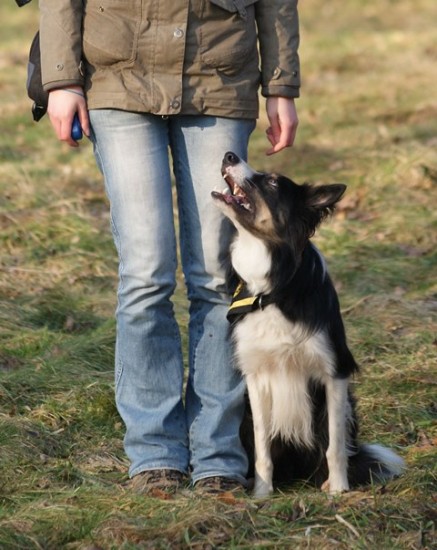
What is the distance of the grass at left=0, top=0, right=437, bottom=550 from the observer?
3.60 m

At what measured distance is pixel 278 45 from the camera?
4.03 m

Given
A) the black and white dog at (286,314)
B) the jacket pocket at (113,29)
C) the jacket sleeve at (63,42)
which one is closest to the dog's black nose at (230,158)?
the black and white dog at (286,314)

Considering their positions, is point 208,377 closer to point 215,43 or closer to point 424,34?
point 215,43

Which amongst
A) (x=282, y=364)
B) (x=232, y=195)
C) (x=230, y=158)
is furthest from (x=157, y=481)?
(x=230, y=158)

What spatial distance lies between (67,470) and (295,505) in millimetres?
1028

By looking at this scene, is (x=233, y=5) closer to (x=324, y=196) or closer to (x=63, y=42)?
(x=63, y=42)

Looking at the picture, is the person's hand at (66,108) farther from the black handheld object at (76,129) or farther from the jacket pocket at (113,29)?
the jacket pocket at (113,29)

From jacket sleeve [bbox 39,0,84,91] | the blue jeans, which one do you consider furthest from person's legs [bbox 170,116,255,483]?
jacket sleeve [bbox 39,0,84,91]

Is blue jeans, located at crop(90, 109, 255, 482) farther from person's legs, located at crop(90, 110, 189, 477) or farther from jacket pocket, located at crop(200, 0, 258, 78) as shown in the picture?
jacket pocket, located at crop(200, 0, 258, 78)

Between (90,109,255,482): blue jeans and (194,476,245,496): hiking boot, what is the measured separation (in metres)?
0.02

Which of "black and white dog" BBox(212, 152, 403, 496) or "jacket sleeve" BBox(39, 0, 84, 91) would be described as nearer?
"jacket sleeve" BBox(39, 0, 84, 91)

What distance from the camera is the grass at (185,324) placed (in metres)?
3.60

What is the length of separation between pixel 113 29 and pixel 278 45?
634 mm

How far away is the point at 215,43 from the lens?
3846mm
